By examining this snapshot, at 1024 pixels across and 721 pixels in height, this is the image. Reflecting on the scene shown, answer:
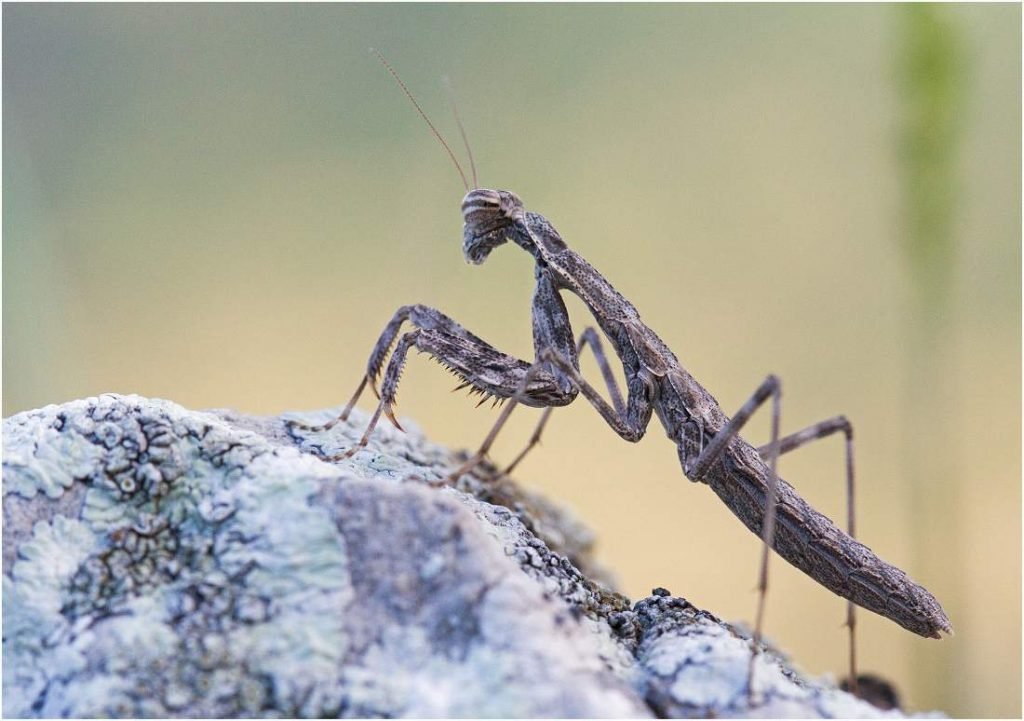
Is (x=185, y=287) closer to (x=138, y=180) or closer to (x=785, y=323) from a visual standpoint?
(x=138, y=180)

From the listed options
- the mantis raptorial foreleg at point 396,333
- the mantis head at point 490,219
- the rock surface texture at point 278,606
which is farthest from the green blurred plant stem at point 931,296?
the rock surface texture at point 278,606

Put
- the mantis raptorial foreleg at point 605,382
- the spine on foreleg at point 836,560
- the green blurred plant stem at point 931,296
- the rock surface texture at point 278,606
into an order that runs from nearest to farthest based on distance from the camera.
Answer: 1. the rock surface texture at point 278,606
2. the spine on foreleg at point 836,560
3. the mantis raptorial foreleg at point 605,382
4. the green blurred plant stem at point 931,296

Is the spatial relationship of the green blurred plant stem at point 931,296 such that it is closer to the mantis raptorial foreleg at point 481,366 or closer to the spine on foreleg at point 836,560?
the spine on foreleg at point 836,560

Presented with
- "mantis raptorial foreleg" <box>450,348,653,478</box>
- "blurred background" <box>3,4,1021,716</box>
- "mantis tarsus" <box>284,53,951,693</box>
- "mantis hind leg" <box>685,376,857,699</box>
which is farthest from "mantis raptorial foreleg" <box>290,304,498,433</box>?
"blurred background" <box>3,4,1021,716</box>

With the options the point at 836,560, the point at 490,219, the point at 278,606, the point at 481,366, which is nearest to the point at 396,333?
the point at 481,366

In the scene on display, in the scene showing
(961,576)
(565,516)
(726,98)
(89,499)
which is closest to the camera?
(89,499)

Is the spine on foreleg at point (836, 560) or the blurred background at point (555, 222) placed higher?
the blurred background at point (555, 222)

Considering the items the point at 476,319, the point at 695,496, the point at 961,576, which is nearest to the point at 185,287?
the point at 476,319
